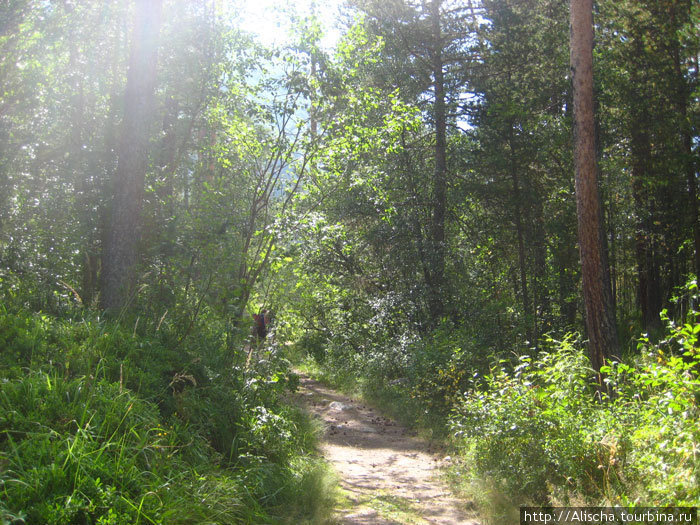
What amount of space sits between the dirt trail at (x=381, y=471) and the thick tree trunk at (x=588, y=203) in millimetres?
2983

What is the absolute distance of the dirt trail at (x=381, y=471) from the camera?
17.7 ft

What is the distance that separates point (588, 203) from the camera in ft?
25.1

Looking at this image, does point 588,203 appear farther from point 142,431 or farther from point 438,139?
point 438,139

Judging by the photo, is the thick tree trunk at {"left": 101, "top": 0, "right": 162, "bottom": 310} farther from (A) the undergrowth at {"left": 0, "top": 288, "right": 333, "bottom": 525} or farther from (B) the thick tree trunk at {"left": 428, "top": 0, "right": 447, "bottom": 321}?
(B) the thick tree trunk at {"left": 428, "top": 0, "right": 447, "bottom": 321}

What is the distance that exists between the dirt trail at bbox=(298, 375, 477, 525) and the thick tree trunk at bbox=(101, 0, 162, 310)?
411 centimetres

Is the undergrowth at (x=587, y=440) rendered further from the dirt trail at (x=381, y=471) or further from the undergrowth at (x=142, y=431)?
the undergrowth at (x=142, y=431)

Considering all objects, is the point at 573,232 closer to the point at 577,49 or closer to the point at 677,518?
the point at 577,49

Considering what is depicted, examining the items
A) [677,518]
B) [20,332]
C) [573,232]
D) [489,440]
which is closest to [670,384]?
[677,518]

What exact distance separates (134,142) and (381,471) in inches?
234

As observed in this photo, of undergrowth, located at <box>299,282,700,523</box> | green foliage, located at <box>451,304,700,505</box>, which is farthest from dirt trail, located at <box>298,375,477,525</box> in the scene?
green foliage, located at <box>451,304,700,505</box>

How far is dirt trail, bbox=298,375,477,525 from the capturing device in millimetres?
5387

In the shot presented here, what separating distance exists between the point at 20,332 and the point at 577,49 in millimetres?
8134

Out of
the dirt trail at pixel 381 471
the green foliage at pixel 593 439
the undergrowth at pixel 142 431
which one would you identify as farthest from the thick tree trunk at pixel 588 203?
the undergrowth at pixel 142 431

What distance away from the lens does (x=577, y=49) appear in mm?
7961
